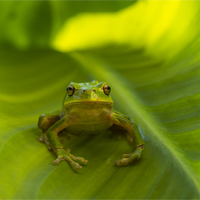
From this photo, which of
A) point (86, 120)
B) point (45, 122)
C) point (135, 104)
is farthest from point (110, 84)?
point (45, 122)

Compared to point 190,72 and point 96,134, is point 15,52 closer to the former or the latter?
point 96,134

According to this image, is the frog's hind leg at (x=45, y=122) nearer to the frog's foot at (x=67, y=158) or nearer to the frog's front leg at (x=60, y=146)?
the frog's front leg at (x=60, y=146)

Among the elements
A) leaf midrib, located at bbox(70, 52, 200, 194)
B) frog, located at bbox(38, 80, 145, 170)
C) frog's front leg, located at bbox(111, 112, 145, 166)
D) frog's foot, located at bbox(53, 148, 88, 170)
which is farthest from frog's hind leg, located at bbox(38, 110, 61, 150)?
leaf midrib, located at bbox(70, 52, 200, 194)

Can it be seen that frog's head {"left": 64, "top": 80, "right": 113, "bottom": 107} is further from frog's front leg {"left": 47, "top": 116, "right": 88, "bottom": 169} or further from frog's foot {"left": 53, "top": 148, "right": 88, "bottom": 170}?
frog's foot {"left": 53, "top": 148, "right": 88, "bottom": 170}

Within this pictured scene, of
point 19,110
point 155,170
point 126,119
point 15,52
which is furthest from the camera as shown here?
point 15,52

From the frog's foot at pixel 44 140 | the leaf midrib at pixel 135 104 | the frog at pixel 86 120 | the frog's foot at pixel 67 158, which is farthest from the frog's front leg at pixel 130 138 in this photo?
the frog's foot at pixel 44 140

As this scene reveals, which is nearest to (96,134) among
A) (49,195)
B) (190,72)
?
(49,195)

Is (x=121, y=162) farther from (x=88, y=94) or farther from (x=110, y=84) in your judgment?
(x=110, y=84)
